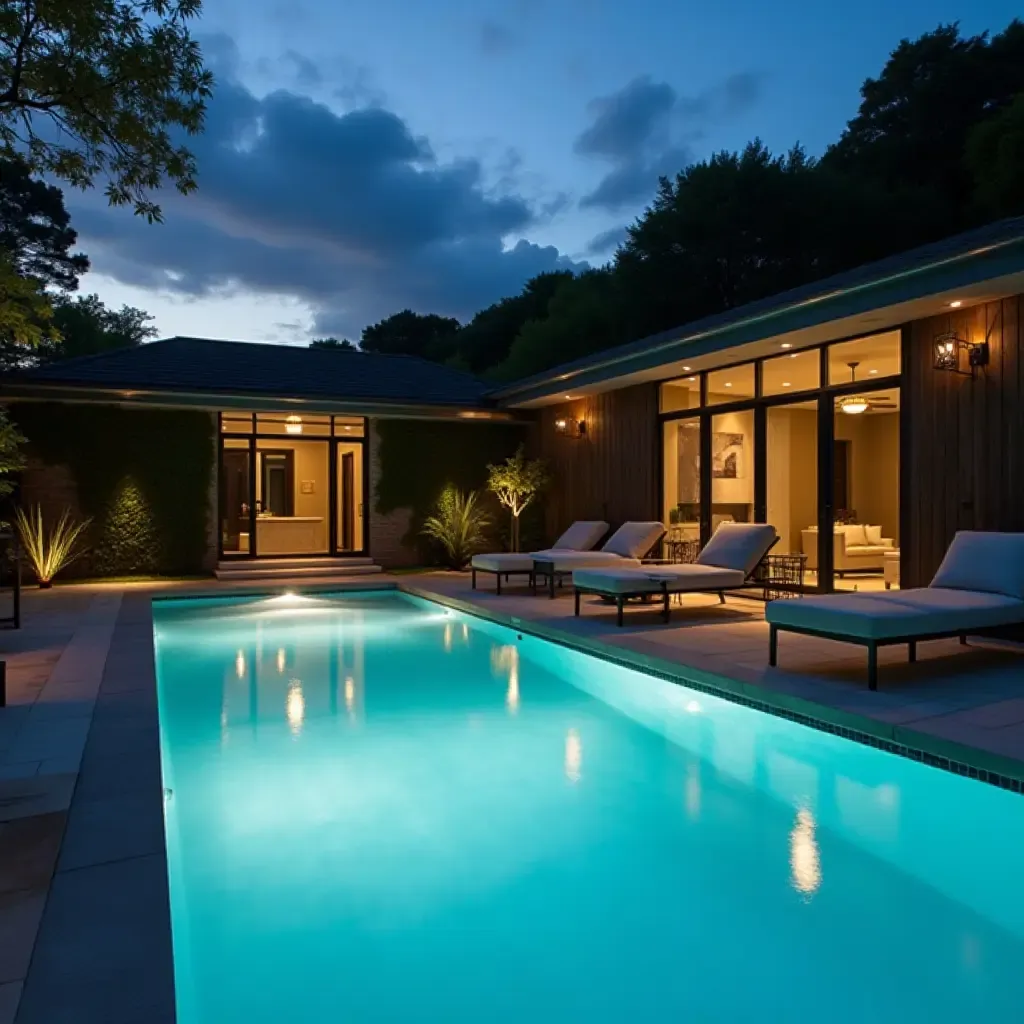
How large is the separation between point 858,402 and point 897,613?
5460mm

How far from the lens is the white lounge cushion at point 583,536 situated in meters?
11.9

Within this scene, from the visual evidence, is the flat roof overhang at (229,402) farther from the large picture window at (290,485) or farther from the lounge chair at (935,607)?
the lounge chair at (935,607)

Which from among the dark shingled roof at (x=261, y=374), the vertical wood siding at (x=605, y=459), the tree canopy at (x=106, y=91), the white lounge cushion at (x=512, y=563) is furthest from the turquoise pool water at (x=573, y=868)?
the dark shingled roof at (x=261, y=374)

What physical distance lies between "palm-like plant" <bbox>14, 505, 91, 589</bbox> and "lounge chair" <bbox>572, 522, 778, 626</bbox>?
7699mm

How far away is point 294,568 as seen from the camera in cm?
1349

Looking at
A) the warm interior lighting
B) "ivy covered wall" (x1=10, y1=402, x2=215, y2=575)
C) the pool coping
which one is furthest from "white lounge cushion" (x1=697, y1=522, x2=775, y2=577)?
"ivy covered wall" (x1=10, y1=402, x2=215, y2=575)

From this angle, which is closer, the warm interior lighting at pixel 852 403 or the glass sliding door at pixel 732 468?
the warm interior lighting at pixel 852 403

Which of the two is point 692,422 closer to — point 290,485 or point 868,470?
point 868,470

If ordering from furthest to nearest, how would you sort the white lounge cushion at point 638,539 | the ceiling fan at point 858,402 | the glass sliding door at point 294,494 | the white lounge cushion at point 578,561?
the glass sliding door at point 294,494 < the white lounge cushion at point 638,539 < the white lounge cushion at point 578,561 < the ceiling fan at point 858,402

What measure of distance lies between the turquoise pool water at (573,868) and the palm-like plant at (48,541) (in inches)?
280

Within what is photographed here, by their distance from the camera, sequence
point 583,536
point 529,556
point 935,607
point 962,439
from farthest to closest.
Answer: point 583,536
point 529,556
point 962,439
point 935,607

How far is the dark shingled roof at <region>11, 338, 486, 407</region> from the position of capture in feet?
41.5

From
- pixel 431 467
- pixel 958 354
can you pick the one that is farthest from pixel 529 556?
pixel 958 354

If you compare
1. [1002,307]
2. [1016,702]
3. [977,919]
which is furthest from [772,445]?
[977,919]
